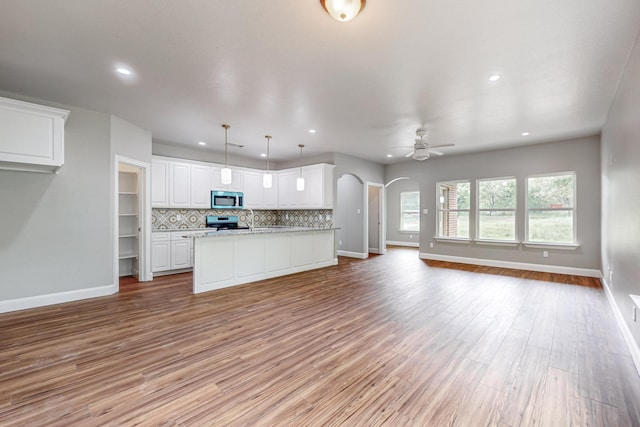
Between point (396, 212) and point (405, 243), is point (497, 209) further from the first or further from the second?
point (396, 212)

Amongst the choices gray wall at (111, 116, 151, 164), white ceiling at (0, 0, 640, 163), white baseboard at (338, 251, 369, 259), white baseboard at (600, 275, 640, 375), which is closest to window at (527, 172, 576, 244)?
white ceiling at (0, 0, 640, 163)

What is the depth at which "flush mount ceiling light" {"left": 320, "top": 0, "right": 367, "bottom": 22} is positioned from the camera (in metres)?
1.86

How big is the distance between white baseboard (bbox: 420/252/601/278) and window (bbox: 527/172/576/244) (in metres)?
0.55

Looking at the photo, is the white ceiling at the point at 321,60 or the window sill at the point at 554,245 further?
the window sill at the point at 554,245

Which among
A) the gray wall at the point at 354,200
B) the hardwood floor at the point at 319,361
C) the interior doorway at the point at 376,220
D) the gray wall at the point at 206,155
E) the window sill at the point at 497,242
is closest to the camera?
the hardwood floor at the point at 319,361

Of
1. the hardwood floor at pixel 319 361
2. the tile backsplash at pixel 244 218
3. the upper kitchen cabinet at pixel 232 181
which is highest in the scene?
the upper kitchen cabinet at pixel 232 181

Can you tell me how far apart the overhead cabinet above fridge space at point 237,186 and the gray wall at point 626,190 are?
188 inches

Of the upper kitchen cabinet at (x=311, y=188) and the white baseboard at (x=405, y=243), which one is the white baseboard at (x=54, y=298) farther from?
the white baseboard at (x=405, y=243)

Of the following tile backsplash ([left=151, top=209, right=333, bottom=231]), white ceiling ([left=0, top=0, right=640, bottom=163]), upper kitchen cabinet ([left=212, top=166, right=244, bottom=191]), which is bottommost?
tile backsplash ([left=151, top=209, right=333, bottom=231])

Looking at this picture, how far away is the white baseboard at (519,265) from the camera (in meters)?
5.54

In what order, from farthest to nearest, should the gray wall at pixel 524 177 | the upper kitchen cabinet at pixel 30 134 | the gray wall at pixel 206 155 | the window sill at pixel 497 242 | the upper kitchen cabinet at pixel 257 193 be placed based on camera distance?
the upper kitchen cabinet at pixel 257 193 → the window sill at pixel 497 242 → the gray wall at pixel 206 155 → the gray wall at pixel 524 177 → the upper kitchen cabinet at pixel 30 134

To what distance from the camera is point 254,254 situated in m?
5.18

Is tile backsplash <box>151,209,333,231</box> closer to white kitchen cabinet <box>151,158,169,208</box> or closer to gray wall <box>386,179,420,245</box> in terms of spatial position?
white kitchen cabinet <box>151,158,169,208</box>

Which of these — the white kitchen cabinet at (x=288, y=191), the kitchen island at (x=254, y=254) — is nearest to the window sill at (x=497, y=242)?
the kitchen island at (x=254, y=254)
